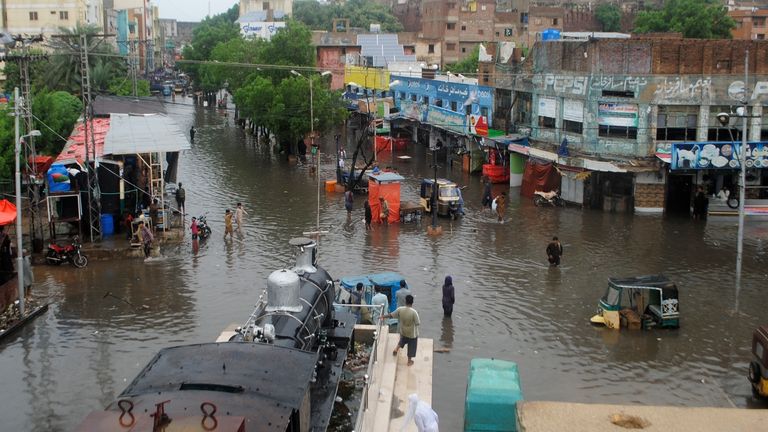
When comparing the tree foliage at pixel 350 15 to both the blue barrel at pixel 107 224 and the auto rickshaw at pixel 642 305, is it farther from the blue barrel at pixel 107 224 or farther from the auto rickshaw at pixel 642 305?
the auto rickshaw at pixel 642 305

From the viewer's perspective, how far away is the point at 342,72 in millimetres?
74938

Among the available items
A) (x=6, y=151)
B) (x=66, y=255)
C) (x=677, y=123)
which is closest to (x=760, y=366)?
(x=66, y=255)

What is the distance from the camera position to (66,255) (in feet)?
84.4

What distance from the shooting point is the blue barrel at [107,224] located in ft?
94.7

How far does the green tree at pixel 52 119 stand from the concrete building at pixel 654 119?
889 inches

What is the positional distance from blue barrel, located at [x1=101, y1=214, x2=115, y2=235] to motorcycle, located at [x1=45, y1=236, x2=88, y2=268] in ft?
Answer: 9.93

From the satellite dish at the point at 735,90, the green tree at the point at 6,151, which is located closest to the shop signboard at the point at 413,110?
the satellite dish at the point at 735,90

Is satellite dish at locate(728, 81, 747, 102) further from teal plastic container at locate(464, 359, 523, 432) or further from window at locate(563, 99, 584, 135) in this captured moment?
teal plastic container at locate(464, 359, 523, 432)

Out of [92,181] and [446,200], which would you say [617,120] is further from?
[92,181]

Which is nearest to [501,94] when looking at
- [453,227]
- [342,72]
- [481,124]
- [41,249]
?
[481,124]

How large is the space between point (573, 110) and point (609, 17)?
69950 millimetres

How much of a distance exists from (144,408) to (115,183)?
818 inches

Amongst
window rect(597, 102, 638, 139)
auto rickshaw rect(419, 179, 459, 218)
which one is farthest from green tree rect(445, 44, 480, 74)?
auto rickshaw rect(419, 179, 459, 218)

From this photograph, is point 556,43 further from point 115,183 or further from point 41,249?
point 41,249
